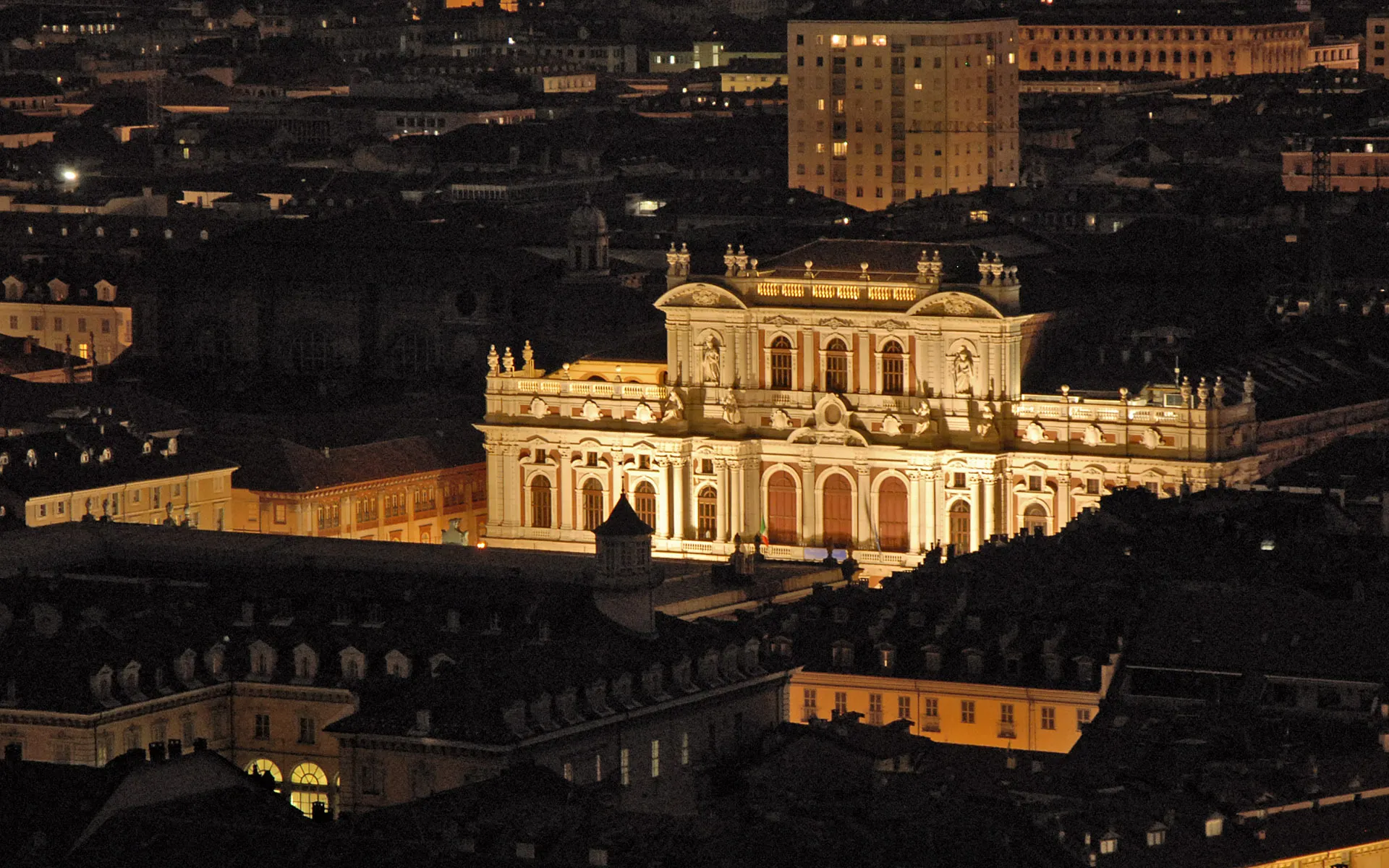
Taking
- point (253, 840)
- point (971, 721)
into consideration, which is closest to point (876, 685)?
point (971, 721)

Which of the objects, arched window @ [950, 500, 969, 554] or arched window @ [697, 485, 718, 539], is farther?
arched window @ [697, 485, 718, 539]

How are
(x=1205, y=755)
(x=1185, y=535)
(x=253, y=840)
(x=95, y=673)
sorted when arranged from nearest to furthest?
(x=253, y=840), (x=1205, y=755), (x=95, y=673), (x=1185, y=535)

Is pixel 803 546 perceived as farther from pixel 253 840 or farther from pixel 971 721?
pixel 253 840

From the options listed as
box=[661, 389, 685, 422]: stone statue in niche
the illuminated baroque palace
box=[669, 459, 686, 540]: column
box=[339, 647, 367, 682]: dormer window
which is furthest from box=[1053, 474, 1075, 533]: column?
box=[339, 647, 367, 682]: dormer window

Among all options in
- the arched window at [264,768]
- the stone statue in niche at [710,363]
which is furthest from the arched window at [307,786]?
the stone statue in niche at [710,363]

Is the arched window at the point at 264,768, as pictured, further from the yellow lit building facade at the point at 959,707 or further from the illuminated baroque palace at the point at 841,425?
the illuminated baroque palace at the point at 841,425

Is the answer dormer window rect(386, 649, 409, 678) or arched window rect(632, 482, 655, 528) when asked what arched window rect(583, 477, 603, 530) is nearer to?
arched window rect(632, 482, 655, 528)

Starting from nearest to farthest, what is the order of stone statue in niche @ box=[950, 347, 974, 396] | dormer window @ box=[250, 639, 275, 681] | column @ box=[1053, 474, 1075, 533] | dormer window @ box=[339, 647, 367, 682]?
dormer window @ box=[339, 647, 367, 682], dormer window @ box=[250, 639, 275, 681], column @ box=[1053, 474, 1075, 533], stone statue in niche @ box=[950, 347, 974, 396]
